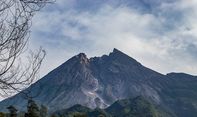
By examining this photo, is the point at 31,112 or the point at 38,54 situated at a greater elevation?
the point at 31,112

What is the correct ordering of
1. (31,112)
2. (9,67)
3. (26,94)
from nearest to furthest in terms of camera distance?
(26,94) → (9,67) → (31,112)

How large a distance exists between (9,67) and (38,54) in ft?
5.09

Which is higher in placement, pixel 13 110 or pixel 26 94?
pixel 13 110

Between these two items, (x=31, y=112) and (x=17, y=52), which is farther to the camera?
(x=31, y=112)

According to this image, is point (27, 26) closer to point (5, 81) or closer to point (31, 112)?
point (5, 81)

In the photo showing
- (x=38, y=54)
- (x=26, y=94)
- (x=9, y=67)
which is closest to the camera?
(x=26, y=94)

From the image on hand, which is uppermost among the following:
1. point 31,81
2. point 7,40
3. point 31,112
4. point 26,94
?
point 31,112

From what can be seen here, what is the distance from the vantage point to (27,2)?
12.9 m

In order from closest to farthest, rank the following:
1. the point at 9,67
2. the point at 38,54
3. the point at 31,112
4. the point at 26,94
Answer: the point at 26,94, the point at 9,67, the point at 38,54, the point at 31,112

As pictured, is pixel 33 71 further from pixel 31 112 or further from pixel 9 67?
pixel 31 112

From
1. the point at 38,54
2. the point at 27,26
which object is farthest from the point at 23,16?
the point at 38,54

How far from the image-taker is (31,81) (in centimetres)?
1405

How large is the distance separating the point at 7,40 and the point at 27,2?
139 centimetres

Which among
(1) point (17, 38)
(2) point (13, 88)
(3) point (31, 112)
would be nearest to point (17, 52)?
(1) point (17, 38)
